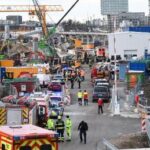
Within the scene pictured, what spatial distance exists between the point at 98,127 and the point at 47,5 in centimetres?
13957

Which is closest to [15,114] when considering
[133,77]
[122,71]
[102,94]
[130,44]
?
[102,94]

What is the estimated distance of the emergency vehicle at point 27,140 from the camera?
44.4ft

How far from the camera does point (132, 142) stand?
73.4 feet

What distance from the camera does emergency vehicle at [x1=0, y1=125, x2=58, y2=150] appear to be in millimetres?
13547

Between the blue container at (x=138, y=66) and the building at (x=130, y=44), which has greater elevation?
the building at (x=130, y=44)

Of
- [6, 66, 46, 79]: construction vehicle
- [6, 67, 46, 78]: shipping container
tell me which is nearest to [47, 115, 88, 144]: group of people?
[6, 66, 46, 79]: construction vehicle

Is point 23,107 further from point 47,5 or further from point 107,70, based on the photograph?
point 47,5

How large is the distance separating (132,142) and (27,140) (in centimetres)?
934

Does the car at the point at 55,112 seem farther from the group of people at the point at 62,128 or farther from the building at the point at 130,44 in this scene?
the building at the point at 130,44

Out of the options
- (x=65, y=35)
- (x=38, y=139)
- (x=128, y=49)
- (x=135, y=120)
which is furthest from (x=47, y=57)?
(x=65, y=35)

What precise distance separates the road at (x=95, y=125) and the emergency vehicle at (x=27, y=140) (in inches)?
366

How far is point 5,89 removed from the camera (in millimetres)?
39812

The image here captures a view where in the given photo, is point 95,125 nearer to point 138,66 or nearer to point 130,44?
point 138,66

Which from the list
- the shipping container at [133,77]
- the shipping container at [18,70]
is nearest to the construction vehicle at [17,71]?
the shipping container at [18,70]
